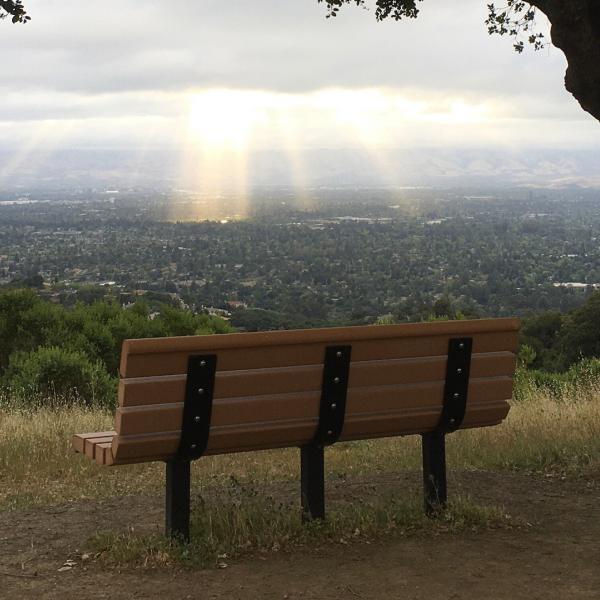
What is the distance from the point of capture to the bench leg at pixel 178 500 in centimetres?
390

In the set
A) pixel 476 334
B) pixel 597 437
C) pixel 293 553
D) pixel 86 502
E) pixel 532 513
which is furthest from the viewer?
pixel 597 437

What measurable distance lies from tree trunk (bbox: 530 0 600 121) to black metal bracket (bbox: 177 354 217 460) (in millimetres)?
2908

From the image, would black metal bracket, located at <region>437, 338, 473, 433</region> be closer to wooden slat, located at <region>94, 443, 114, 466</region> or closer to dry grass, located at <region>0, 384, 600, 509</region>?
dry grass, located at <region>0, 384, 600, 509</region>

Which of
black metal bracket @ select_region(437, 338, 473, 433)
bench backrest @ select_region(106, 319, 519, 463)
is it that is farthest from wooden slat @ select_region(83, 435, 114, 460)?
black metal bracket @ select_region(437, 338, 473, 433)

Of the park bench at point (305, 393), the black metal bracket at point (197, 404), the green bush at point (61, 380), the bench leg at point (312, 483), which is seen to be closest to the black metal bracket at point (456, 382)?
the park bench at point (305, 393)

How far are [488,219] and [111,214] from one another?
46.2 meters

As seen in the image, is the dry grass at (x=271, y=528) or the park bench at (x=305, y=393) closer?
the park bench at (x=305, y=393)

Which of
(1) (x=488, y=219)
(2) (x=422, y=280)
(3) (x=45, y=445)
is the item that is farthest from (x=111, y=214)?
(3) (x=45, y=445)

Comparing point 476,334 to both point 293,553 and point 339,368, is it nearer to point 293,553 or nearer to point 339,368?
point 339,368

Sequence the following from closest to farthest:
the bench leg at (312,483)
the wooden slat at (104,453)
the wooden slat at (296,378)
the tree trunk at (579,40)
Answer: the wooden slat at (296,378) < the wooden slat at (104,453) < the bench leg at (312,483) < the tree trunk at (579,40)

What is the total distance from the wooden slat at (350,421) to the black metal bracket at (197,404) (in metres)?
0.04

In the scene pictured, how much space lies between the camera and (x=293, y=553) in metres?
3.93

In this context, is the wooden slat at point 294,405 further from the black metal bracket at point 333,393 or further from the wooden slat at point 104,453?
the wooden slat at point 104,453

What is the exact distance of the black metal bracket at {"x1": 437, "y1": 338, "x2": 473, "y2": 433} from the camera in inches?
167
